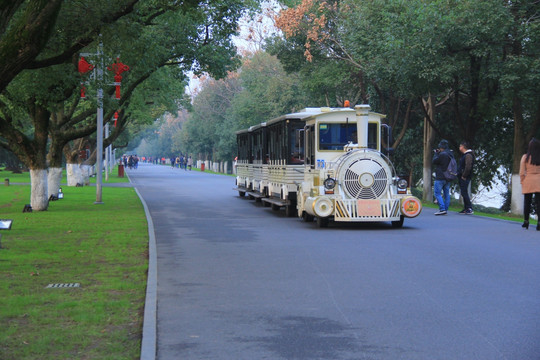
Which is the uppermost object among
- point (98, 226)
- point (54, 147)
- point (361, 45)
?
point (361, 45)

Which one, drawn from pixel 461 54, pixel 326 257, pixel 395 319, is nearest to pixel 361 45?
pixel 461 54

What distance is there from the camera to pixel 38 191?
2394 cm

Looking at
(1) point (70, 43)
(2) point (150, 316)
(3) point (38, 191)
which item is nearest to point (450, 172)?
(1) point (70, 43)

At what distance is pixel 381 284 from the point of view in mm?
9711

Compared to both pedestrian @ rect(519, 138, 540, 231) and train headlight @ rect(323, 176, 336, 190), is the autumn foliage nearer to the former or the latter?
train headlight @ rect(323, 176, 336, 190)

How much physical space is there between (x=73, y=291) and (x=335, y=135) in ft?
35.7

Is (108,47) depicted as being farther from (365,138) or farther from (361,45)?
(361,45)

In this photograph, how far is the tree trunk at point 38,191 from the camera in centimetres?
2388

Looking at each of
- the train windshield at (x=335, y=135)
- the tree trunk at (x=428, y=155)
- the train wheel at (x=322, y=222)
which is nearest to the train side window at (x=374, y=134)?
the train windshield at (x=335, y=135)

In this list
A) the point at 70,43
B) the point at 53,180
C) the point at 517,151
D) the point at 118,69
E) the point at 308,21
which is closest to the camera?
the point at 70,43

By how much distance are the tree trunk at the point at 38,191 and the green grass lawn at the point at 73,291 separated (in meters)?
5.16

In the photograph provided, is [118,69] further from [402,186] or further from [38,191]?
[402,186]

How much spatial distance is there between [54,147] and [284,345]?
22.9 meters

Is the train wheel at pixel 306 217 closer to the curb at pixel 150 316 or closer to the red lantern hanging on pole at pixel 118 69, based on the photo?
the curb at pixel 150 316
